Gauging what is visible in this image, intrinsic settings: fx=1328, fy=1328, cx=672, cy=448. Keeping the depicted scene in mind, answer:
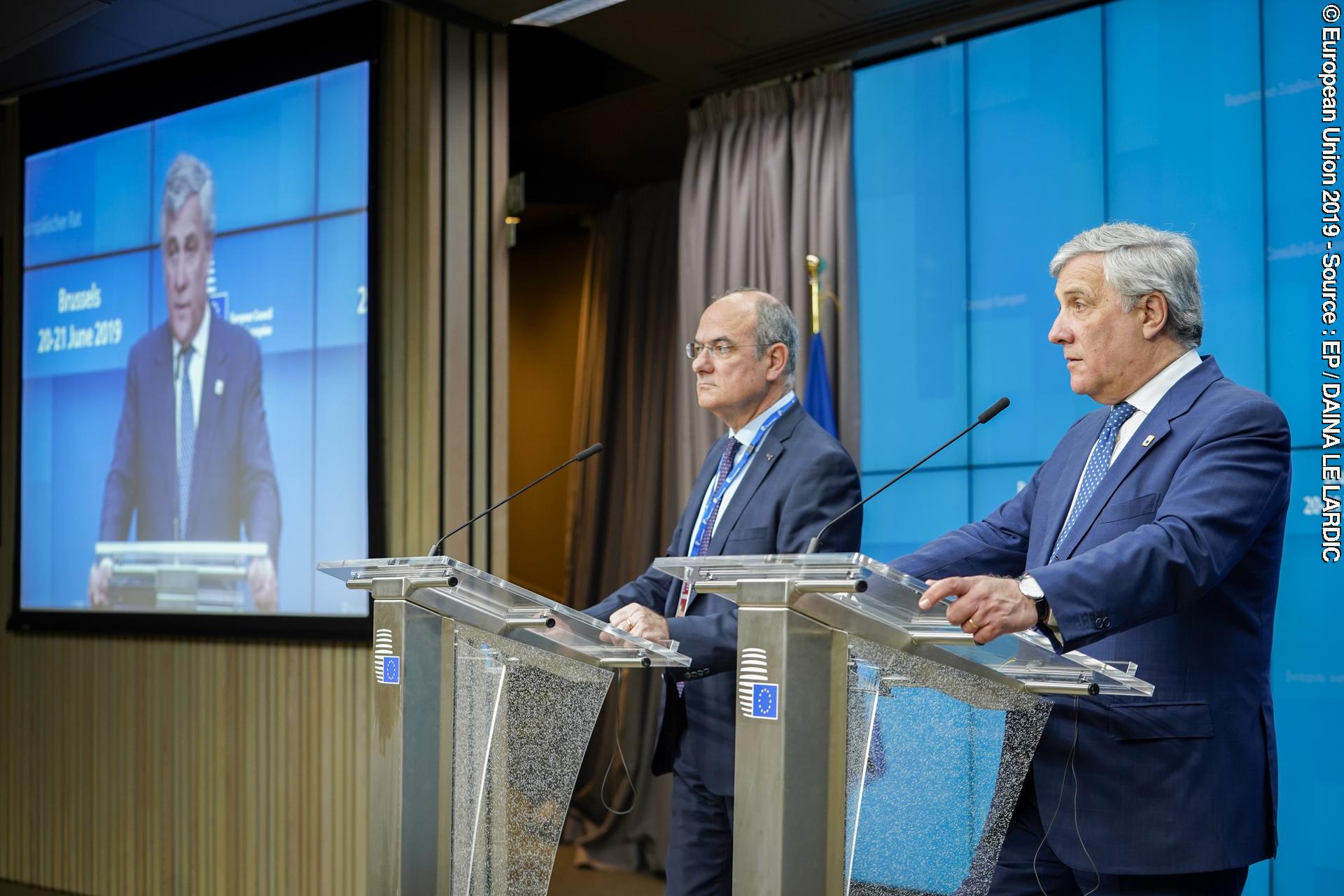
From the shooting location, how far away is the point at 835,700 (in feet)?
6.12

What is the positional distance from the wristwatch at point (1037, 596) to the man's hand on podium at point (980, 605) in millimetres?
47

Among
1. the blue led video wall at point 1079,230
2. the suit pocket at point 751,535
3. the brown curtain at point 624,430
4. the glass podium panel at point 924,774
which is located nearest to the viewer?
the glass podium panel at point 924,774

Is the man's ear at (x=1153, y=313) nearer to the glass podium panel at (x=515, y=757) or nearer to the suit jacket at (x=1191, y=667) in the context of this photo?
the suit jacket at (x=1191, y=667)

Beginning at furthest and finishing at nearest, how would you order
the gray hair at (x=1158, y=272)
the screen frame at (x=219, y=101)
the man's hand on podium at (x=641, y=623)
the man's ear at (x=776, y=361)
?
the screen frame at (x=219, y=101) → the man's ear at (x=776, y=361) → the man's hand on podium at (x=641, y=623) → the gray hair at (x=1158, y=272)

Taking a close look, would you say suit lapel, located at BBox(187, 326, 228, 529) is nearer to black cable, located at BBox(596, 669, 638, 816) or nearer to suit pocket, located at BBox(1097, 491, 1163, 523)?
black cable, located at BBox(596, 669, 638, 816)

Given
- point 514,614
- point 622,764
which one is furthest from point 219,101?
point 514,614

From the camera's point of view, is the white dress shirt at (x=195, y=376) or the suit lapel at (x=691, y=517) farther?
the white dress shirt at (x=195, y=376)

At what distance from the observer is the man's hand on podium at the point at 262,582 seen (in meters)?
5.08

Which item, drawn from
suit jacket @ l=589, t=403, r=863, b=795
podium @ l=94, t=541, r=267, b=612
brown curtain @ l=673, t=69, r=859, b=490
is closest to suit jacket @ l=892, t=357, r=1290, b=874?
suit jacket @ l=589, t=403, r=863, b=795

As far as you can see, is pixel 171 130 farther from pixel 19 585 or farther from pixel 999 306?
pixel 999 306

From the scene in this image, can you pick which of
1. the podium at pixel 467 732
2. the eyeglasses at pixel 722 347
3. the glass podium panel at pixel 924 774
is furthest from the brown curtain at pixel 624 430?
the glass podium panel at pixel 924 774

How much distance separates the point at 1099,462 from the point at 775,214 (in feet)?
10.0

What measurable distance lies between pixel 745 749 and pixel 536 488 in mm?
5735

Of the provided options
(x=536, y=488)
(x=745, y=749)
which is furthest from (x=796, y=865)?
(x=536, y=488)
